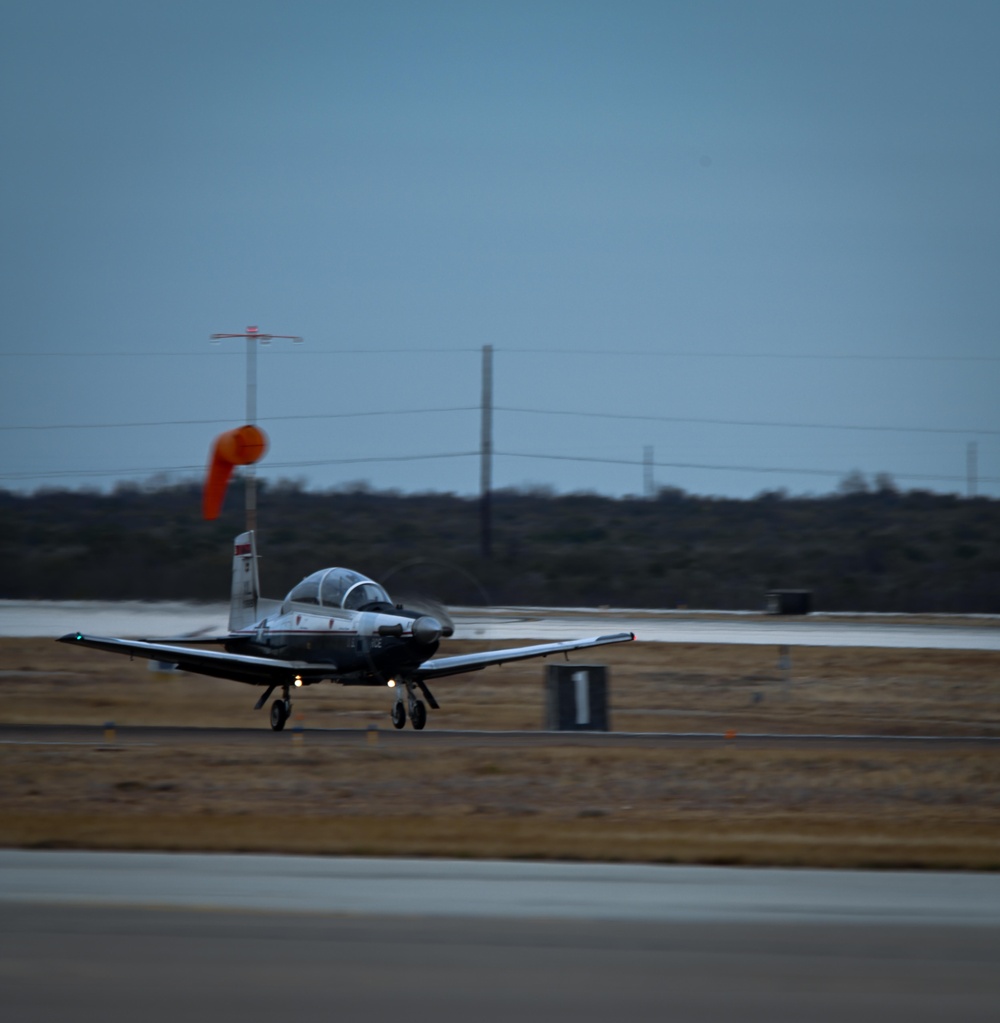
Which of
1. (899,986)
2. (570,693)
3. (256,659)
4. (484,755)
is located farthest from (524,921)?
(256,659)

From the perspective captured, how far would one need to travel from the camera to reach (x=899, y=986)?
6273 mm

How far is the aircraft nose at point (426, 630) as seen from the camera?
21000 millimetres

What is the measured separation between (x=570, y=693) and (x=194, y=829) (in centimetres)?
1053

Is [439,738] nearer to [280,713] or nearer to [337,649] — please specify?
[337,649]

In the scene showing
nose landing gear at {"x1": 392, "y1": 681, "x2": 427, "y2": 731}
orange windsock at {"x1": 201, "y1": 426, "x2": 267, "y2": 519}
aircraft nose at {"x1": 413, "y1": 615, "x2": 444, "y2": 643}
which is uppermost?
orange windsock at {"x1": 201, "y1": 426, "x2": 267, "y2": 519}

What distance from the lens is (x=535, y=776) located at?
16453mm

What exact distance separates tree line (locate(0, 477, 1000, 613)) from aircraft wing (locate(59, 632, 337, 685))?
224cm

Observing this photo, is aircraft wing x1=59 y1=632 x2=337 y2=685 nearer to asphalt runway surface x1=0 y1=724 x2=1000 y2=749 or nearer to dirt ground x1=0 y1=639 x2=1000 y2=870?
asphalt runway surface x1=0 y1=724 x2=1000 y2=749

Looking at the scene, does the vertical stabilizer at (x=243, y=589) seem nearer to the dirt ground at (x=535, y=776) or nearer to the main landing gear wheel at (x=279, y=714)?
the dirt ground at (x=535, y=776)

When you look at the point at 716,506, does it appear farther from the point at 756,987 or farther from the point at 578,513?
the point at 756,987

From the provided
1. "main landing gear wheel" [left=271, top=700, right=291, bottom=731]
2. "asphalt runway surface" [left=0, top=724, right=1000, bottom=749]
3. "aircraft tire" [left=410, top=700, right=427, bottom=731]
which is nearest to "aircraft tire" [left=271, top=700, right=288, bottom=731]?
"main landing gear wheel" [left=271, top=700, right=291, bottom=731]

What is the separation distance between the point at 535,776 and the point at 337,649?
638cm

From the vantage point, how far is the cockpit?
2198cm

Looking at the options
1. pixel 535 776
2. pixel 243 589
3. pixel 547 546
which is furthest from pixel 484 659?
pixel 547 546
